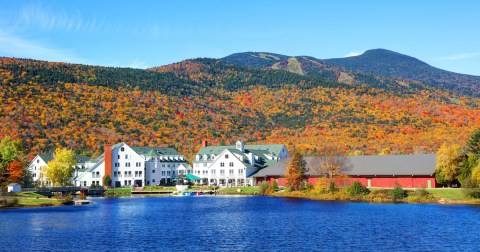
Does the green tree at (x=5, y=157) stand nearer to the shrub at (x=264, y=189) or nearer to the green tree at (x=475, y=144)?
the shrub at (x=264, y=189)

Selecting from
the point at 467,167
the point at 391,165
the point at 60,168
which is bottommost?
the point at 467,167

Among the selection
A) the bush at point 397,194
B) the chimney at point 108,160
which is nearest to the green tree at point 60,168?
the chimney at point 108,160

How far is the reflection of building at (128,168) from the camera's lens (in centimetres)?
10919

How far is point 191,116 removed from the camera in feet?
556

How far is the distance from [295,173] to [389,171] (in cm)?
1410

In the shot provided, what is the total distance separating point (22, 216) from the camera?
54906mm

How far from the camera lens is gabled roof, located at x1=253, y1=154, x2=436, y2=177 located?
82.0m

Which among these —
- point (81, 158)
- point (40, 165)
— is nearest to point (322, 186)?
point (81, 158)

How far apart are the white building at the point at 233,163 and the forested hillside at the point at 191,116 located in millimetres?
16151

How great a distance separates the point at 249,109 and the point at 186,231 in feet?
475

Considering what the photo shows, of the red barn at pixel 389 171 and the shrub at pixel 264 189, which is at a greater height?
the red barn at pixel 389 171

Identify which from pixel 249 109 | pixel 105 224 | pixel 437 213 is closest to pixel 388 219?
pixel 437 213

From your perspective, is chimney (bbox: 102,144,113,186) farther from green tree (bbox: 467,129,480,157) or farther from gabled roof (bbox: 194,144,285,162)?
green tree (bbox: 467,129,480,157)

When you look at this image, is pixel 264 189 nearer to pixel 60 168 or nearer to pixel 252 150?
pixel 252 150
